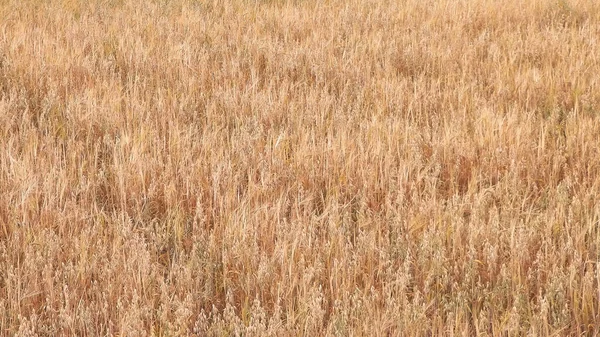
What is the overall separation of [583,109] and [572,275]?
6.89 ft

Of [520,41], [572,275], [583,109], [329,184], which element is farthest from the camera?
[520,41]

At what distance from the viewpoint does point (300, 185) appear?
130 inches

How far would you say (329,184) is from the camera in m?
3.33

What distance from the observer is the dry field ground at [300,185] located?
2.39 m

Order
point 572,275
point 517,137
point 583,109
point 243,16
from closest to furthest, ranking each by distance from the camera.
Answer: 1. point 572,275
2. point 517,137
3. point 583,109
4. point 243,16

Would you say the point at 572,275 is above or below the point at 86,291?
above

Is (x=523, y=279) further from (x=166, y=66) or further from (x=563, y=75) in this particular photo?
(x=166, y=66)

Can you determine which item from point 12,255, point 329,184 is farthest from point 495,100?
point 12,255

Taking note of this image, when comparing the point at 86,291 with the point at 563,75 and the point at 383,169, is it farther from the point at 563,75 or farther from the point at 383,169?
the point at 563,75

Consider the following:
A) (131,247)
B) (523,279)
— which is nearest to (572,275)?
(523,279)

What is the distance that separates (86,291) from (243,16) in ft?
16.3

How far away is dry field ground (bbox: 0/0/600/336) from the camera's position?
7.84ft

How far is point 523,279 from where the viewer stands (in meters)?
2.55

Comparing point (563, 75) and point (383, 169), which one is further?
point (563, 75)
